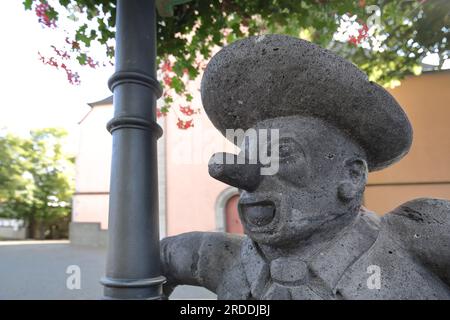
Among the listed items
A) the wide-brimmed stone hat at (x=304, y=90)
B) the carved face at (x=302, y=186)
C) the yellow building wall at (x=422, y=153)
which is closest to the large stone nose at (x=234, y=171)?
the carved face at (x=302, y=186)

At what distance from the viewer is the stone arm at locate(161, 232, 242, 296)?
1.41 m

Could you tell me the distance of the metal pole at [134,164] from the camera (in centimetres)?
120

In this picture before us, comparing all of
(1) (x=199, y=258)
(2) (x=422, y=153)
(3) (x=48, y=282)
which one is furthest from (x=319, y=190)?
(2) (x=422, y=153)

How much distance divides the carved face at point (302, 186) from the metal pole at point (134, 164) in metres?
0.30

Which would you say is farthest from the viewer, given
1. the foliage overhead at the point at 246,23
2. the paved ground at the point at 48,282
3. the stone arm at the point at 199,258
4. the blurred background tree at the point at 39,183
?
the blurred background tree at the point at 39,183

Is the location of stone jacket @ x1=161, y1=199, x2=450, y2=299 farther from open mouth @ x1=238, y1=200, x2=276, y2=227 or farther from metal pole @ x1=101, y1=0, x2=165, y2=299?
metal pole @ x1=101, y1=0, x2=165, y2=299

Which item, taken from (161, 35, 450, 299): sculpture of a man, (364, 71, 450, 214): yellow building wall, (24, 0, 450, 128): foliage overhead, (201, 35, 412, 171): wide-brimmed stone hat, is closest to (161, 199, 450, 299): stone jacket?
(161, 35, 450, 299): sculpture of a man

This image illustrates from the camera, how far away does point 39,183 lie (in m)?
21.5

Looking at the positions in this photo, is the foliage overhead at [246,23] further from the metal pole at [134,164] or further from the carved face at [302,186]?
the carved face at [302,186]

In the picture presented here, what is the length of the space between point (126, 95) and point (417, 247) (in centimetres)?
113

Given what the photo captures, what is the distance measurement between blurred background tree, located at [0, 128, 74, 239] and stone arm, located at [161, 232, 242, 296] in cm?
2059

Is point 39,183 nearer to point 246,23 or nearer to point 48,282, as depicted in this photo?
point 48,282

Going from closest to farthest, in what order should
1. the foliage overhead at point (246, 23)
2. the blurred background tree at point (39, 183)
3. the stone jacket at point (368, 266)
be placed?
the stone jacket at point (368, 266) → the foliage overhead at point (246, 23) → the blurred background tree at point (39, 183)

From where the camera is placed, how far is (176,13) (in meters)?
2.11
